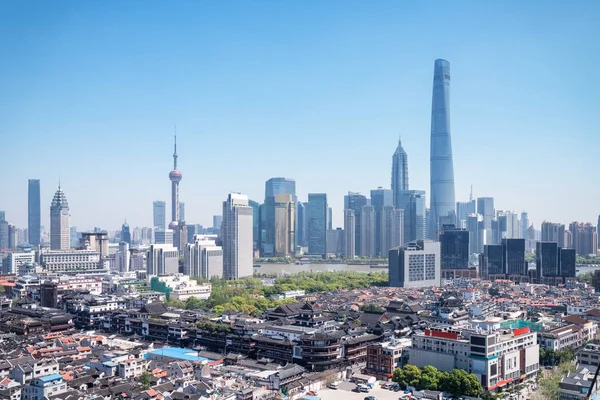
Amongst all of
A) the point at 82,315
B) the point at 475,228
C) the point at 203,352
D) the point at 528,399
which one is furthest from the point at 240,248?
the point at 475,228

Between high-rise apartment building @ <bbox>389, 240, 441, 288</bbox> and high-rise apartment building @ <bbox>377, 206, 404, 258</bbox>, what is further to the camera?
high-rise apartment building @ <bbox>377, 206, 404, 258</bbox>

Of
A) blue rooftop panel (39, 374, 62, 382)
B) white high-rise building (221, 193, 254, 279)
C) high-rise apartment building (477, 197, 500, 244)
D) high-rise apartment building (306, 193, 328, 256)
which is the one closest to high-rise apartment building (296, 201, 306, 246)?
high-rise apartment building (306, 193, 328, 256)

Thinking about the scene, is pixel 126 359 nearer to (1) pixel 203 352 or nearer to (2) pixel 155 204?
(1) pixel 203 352

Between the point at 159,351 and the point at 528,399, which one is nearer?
the point at 528,399

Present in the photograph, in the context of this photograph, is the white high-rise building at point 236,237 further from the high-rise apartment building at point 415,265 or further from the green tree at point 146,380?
the green tree at point 146,380

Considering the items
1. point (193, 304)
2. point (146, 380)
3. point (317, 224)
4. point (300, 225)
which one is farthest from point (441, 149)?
point (146, 380)

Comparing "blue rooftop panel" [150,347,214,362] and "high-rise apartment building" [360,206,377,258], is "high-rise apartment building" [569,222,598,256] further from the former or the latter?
"blue rooftop panel" [150,347,214,362]

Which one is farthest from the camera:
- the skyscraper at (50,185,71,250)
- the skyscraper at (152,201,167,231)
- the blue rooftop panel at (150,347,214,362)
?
the skyscraper at (152,201,167,231)
